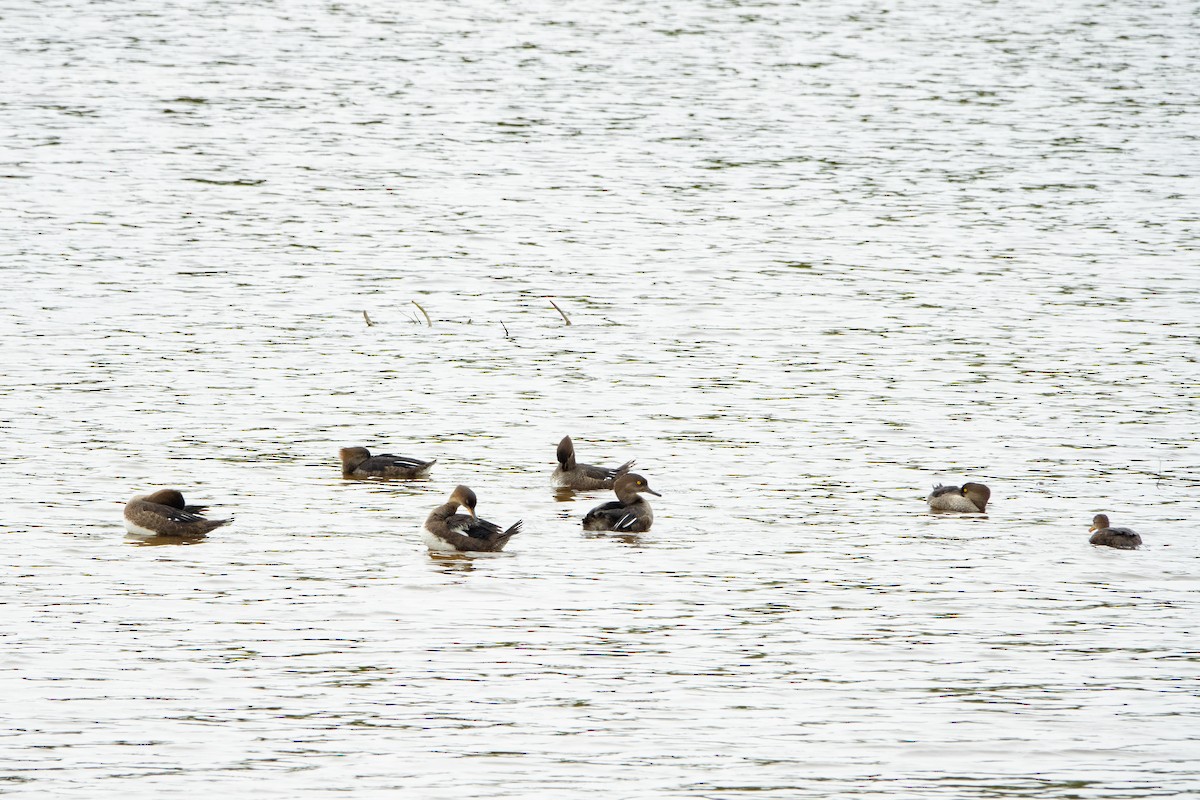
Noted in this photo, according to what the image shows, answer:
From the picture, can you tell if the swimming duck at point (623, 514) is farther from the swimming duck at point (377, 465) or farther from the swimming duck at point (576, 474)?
the swimming duck at point (377, 465)

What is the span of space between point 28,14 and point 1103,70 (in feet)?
89.9

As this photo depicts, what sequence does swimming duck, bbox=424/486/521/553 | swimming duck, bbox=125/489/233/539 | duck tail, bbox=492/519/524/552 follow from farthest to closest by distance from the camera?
swimming duck, bbox=125/489/233/539 → duck tail, bbox=492/519/524/552 → swimming duck, bbox=424/486/521/553

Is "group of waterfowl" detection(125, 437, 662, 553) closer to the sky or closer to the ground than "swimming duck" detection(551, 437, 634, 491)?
closer to the sky

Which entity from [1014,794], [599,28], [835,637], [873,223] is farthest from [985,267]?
[599,28]

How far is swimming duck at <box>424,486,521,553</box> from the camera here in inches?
555

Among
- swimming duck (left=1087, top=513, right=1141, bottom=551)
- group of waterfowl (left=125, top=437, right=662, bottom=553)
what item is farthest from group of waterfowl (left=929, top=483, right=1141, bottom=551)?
group of waterfowl (left=125, top=437, right=662, bottom=553)

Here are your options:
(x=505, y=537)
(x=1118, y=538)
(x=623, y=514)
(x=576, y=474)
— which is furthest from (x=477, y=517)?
(x=1118, y=538)

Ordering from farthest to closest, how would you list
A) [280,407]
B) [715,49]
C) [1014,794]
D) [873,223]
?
[715,49]
[873,223]
[280,407]
[1014,794]

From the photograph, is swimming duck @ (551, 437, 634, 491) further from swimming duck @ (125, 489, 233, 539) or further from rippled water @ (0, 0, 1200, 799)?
swimming duck @ (125, 489, 233, 539)

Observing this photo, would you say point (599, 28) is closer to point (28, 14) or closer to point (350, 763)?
point (28, 14)

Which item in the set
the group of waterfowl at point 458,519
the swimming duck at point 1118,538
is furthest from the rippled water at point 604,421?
the group of waterfowl at point 458,519

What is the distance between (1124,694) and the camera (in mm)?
10891

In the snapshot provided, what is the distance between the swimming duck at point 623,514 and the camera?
14.7m

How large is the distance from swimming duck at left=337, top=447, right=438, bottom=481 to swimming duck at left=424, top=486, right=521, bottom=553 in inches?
75.5
